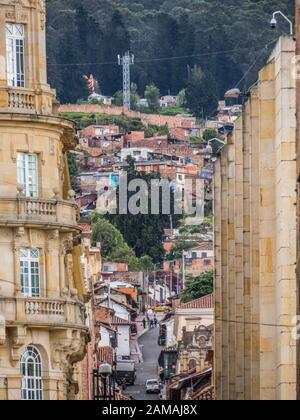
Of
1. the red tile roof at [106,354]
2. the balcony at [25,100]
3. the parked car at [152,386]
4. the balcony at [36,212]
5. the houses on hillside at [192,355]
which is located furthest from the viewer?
the parked car at [152,386]

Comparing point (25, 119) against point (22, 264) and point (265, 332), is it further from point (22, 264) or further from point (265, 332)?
point (265, 332)

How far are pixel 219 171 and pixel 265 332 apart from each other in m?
36.8

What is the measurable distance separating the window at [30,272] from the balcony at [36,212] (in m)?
0.88

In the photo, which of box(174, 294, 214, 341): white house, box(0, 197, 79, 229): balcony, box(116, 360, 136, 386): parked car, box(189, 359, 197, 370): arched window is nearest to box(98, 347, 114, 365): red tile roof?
box(116, 360, 136, 386): parked car

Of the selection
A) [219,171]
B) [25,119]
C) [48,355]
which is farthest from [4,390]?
[219,171]

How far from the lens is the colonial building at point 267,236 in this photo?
227 ft

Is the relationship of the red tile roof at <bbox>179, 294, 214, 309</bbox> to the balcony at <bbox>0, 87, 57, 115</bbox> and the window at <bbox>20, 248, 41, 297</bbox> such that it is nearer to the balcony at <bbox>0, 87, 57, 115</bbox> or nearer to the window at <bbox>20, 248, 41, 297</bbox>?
the balcony at <bbox>0, 87, 57, 115</bbox>

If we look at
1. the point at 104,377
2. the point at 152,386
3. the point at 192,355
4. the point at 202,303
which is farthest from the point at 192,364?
the point at 104,377

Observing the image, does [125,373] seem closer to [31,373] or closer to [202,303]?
[202,303]

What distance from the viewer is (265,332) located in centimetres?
7469

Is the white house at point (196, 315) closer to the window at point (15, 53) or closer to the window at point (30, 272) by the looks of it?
the window at point (15, 53)

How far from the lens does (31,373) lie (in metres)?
80.2

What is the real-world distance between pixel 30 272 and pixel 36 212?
165 cm

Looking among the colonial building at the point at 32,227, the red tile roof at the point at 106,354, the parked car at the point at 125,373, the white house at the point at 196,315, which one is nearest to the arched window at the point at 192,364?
the parked car at the point at 125,373
